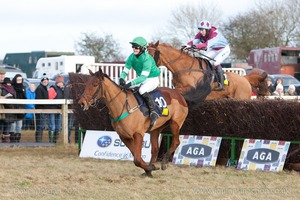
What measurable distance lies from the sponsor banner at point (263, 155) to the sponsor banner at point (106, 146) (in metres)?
2.04

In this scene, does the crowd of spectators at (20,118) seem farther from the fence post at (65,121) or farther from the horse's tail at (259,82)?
the horse's tail at (259,82)

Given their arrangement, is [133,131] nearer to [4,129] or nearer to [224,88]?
[224,88]

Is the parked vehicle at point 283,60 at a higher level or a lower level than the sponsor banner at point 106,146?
higher

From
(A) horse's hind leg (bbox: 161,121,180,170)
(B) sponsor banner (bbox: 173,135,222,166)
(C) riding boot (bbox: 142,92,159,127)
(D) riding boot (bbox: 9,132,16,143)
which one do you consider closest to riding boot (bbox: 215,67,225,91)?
(B) sponsor banner (bbox: 173,135,222,166)

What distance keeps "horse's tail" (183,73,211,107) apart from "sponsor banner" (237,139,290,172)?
105 cm

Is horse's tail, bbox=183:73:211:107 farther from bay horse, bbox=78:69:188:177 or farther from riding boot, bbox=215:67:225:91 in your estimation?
bay horse, bbox=78:69:188:177

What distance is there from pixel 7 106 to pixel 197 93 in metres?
5.61

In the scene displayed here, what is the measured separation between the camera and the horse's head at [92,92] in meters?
10.5

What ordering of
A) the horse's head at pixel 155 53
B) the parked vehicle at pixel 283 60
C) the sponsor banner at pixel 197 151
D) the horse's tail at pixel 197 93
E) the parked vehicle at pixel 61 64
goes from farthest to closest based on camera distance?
the parked vehicle at pixel 283 60
the parked vehicle at pixel 61 64
the horse's head at pixel 155 53
the sponsor banner at pixel 197 151
the horse's tail at pixel 197 93

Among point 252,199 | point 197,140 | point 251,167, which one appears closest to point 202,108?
point 197,140

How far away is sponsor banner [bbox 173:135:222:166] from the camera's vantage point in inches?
492

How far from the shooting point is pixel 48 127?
1655 cm

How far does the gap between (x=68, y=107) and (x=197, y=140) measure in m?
4.63

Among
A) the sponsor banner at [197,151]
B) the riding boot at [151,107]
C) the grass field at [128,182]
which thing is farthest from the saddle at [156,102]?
the sponsor banner at [197,151]
